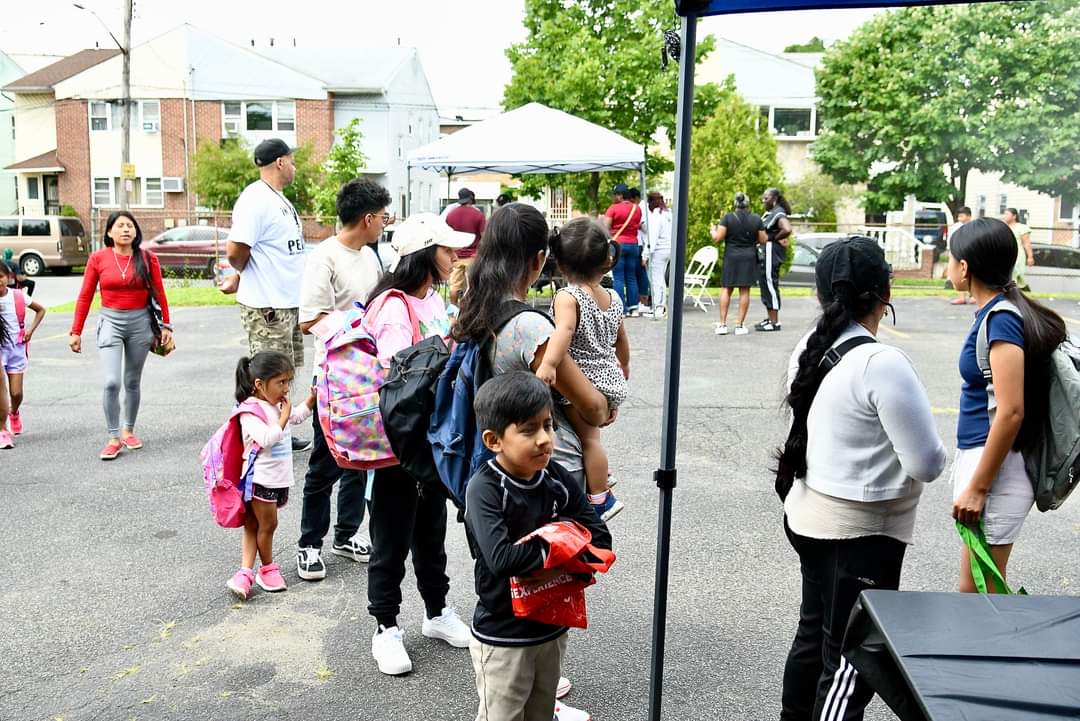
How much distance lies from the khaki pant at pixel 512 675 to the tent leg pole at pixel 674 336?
0.43 m

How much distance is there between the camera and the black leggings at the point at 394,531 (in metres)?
3.83

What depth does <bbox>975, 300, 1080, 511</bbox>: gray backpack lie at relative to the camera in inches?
122

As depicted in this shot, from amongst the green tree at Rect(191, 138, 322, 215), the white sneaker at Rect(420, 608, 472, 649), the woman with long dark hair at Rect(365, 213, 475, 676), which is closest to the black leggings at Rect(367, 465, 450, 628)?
the woman with long dark hair at Rect(365, 213, 475, 676)

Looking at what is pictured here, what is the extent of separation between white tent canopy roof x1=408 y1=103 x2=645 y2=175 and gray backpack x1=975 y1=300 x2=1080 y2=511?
10.0 metres

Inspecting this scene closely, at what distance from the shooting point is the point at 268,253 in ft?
20.3

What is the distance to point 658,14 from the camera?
2698 centimetres

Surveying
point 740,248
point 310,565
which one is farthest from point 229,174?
point 310,565

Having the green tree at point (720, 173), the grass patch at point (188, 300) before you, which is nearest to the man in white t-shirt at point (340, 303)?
the grass patch at point (188, 300)

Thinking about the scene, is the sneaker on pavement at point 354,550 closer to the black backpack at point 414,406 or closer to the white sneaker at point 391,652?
the white sneaker at point 391,652

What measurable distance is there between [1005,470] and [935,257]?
2622 cm

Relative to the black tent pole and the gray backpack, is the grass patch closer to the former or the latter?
the black tent pole

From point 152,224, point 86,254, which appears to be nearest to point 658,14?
point 86,254

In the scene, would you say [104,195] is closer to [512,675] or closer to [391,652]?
[391,652]

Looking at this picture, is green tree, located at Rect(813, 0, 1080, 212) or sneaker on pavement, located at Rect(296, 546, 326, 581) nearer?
sneaker on pavement, located at Rect(296, 546, 326, 581)
